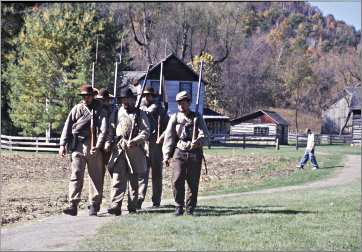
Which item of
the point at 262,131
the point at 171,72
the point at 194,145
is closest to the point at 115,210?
the point at 194,145

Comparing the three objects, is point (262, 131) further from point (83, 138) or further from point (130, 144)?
point (83, 138)

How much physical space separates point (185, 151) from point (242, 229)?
6.71 ft

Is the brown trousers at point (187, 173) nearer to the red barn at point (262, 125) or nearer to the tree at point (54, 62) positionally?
the red barn at point (262, 125)

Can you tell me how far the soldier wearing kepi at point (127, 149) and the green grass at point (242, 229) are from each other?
53 cm

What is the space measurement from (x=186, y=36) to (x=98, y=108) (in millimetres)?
7428

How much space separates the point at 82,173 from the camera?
11.4 m

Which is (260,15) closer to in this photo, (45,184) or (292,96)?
(45,184)

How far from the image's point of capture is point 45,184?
18.8m

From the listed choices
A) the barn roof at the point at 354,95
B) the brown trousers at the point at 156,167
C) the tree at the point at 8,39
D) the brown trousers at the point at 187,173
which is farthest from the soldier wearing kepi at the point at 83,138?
the barn roof at the point at 354,95

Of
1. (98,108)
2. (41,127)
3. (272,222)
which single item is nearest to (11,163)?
(41,127)

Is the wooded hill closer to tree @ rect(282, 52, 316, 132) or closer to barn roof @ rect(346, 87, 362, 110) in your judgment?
tree @ rect(282, 52, 316, 132)

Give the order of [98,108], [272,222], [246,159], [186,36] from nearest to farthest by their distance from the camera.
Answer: [272,222], [98,108], [186,36], [246,159]

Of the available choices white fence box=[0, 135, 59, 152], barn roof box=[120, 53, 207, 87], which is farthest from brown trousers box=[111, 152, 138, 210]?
white fence box=[0, 135, 59, 152]

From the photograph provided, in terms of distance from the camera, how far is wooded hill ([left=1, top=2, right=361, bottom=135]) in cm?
1733
